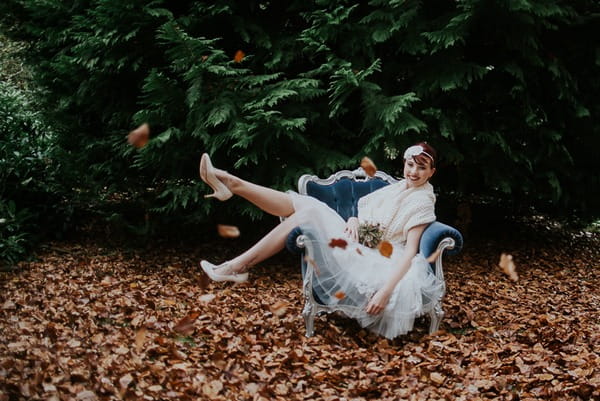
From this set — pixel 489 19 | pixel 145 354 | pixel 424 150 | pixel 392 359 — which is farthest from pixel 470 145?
pixel 145 354

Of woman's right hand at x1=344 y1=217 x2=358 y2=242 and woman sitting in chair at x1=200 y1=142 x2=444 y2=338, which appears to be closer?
woman sitting in chair at x1=200 y1=142 x2=444 y2=338

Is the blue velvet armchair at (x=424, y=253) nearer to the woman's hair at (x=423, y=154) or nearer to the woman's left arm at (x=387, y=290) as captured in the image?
the woman's left arm at (x=387, y=290)

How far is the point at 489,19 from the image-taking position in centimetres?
468

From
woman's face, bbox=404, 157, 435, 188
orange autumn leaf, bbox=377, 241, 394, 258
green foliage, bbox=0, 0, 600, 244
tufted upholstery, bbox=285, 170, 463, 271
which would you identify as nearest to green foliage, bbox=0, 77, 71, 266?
green foliage, bbox=0, 0, 600, 244

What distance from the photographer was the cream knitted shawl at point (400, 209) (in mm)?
3555

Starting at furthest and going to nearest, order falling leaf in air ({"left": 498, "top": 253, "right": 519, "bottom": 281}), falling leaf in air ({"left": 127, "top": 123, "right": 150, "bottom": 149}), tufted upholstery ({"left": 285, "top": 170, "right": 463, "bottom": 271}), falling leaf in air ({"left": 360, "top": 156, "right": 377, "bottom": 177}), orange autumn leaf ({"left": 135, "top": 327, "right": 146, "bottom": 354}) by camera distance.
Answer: falling leaf in air ({"left": 498, "top": 253, "right": 519, "bottom": 281}) < falling leaf in air ({"left": 127, "top": 123, "right": 150, "bottom": 149}) < falling leaf in air ({"left": 360, "top": 156, "right": 377, "bottom": 177}) < tufted upholstery ({"left": 285, "top": 170, "right": 463, "bottom": 271}) < orange autumn leaf ({"left": 135, "top": 327, "right": 146, "bottom": 354})

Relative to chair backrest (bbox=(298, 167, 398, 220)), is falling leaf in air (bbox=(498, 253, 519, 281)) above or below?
below

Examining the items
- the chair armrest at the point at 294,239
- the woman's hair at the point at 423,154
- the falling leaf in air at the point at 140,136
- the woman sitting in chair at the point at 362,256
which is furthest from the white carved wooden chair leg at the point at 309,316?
the falling leaf in air at the point at 140,136

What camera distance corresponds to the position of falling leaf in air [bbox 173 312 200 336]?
3.44m

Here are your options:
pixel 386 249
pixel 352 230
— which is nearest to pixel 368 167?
pixel 352 230

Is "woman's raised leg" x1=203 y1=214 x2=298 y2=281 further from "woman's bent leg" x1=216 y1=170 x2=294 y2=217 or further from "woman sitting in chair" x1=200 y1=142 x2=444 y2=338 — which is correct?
"woman's bent leg" x1=216 y1=170 x2=294 y2=217

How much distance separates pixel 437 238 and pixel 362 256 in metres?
0.52

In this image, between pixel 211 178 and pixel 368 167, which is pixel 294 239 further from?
pixel 368 167

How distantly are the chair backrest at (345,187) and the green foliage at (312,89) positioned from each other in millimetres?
316
